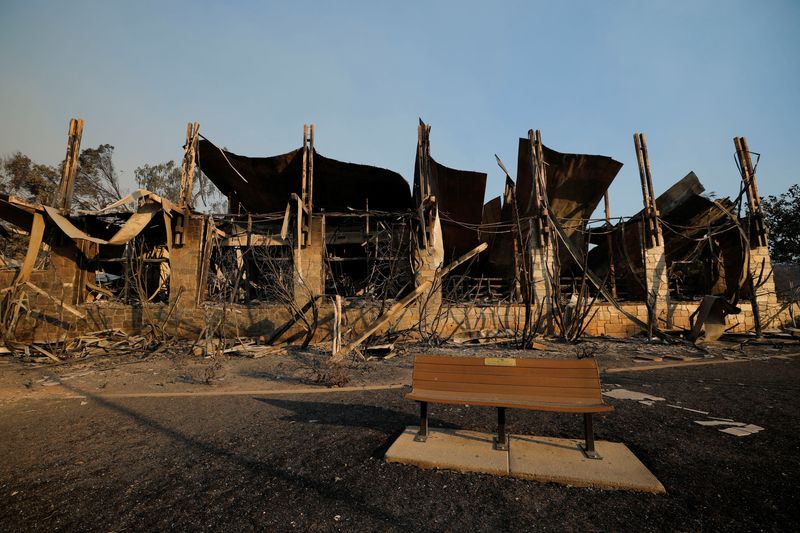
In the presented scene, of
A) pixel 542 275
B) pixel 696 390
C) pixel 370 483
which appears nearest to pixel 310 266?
pixel 542 275

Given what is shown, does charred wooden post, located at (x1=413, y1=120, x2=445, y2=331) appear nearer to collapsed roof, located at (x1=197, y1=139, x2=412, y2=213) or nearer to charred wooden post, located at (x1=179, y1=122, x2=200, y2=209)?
collapsed roof, located at (x1=197, y1=139, x2=412, y2=213)

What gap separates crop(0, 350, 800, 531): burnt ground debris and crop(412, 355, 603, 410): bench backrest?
2.32 feet

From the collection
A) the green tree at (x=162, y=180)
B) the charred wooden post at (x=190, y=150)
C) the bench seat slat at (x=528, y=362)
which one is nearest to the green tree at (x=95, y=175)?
Answer: the green tree at (x=162, y=180)

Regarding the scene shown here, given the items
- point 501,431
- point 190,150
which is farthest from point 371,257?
point 501,431

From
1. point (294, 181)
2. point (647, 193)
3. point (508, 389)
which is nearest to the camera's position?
point (508, 389)

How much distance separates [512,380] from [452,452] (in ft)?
2.85

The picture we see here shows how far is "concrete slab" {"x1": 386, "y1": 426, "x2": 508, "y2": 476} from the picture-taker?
2.96 meters

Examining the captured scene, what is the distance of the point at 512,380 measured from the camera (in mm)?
3436

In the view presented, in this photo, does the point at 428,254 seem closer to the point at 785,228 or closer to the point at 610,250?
Answer: the point at 610,250

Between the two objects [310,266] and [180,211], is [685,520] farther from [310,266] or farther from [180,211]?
[180,211]

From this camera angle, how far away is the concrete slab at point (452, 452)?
9.73 ft

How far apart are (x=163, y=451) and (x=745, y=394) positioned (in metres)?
7.61

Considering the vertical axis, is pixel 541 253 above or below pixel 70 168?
below

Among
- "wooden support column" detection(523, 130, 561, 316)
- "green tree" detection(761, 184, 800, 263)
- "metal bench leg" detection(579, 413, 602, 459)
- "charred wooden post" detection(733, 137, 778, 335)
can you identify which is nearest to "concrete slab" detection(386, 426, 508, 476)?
"metal bench leg" detection(579, 413, 602, 459)
